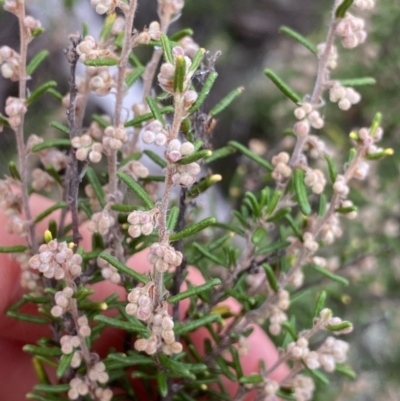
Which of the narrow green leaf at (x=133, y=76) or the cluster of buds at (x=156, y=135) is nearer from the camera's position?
the cluster of buds at (x=156, y=135)

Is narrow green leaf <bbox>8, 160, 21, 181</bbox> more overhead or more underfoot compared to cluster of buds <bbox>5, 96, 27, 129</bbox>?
more underfoot

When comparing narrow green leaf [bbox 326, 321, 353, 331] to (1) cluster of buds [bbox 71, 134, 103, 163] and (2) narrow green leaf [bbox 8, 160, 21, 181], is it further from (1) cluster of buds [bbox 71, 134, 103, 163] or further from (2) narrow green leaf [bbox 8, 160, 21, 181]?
(2) narrow green leaf [bbox 8, 160, 21, 181]

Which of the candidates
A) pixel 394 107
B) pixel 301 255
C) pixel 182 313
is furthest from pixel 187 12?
pixel 301 255

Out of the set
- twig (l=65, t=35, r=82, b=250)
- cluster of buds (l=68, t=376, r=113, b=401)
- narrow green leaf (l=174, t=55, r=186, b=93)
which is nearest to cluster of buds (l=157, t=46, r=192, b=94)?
narrow green leaf (l=174, t=55, r=186, b=93)

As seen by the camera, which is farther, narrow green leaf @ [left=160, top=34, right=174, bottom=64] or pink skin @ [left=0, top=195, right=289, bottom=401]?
pink skin @ [left=0, top=195, right=289, bottom=401]

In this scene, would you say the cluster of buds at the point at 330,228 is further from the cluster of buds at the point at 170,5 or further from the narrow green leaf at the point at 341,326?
the cluster of buds at the point at 170,5

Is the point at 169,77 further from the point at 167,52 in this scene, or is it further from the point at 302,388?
the point at 302,388

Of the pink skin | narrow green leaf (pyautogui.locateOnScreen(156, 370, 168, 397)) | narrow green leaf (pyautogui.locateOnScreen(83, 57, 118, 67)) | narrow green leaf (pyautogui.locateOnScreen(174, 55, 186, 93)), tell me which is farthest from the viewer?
the pink skin

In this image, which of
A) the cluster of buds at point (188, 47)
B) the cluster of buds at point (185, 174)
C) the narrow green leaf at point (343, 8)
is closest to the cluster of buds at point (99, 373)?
the cluster of buds at point (185, 174)
